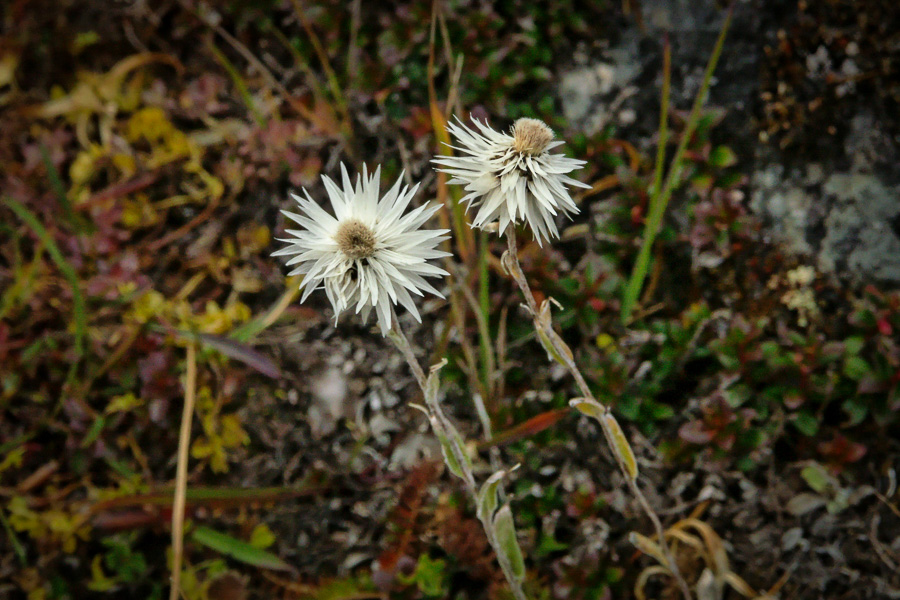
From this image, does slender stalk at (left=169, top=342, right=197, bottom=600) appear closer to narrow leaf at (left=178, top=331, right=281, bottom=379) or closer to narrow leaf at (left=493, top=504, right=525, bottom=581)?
narrow leaf at (left=178, top=331, right=281, bottom=379)

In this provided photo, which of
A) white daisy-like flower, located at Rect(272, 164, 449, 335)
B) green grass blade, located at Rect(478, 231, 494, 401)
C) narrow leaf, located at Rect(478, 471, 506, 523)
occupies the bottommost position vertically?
narrow leaf, located at Rect(478, 471, 506, 523)

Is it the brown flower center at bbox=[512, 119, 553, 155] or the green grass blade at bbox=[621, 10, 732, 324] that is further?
the green grass blade at bbox=[621, 10, 732, 324]

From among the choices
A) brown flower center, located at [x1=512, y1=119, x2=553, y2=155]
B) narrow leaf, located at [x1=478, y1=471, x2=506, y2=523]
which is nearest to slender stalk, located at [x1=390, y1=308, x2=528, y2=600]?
narrow leaf, located at [x1=478, y1=471, x2=506, y2=523]

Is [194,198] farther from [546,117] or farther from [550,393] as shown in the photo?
[550,393]

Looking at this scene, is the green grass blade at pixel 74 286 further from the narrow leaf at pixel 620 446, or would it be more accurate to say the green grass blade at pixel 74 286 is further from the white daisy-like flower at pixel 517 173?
the narrow leaf at pixel 620 446

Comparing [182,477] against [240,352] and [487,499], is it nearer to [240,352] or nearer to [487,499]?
[240,352]

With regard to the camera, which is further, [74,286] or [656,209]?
Answer: [74,286]

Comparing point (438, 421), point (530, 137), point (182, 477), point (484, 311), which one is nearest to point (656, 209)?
point (484, 311)

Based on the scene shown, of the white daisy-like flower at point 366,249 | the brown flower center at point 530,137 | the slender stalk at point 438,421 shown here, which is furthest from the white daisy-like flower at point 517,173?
the slender stalk at point 438,421
